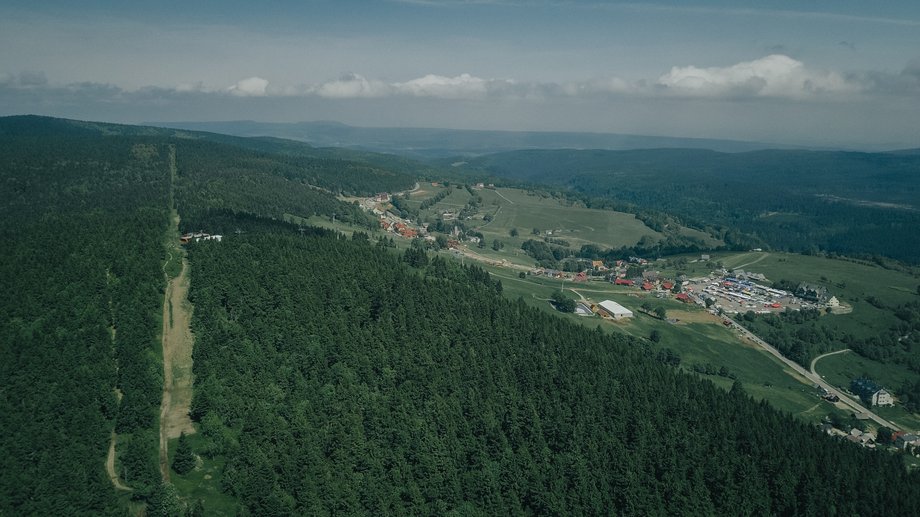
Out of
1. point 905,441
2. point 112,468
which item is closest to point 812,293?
point 905,441

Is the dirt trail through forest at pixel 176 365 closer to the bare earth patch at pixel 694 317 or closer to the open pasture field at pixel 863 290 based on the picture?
the bare earth patch at pixel 694 317

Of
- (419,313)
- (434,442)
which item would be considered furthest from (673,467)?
(419,313)

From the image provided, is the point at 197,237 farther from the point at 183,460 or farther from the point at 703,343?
the point at 703,343

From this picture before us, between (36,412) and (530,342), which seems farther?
(530,342)

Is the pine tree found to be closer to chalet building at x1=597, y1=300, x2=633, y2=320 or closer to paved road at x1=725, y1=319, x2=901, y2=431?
chalet building at x1=597, y1=300, x2=633, y2=320

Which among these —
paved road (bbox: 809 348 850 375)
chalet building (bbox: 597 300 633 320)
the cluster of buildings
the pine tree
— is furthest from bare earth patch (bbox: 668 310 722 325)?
the pine tree

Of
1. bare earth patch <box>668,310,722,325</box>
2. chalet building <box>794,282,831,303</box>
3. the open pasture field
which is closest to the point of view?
bare earth patch <box>668,310,722,325</box>

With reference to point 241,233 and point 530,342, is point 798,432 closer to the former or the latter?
point 530,342
